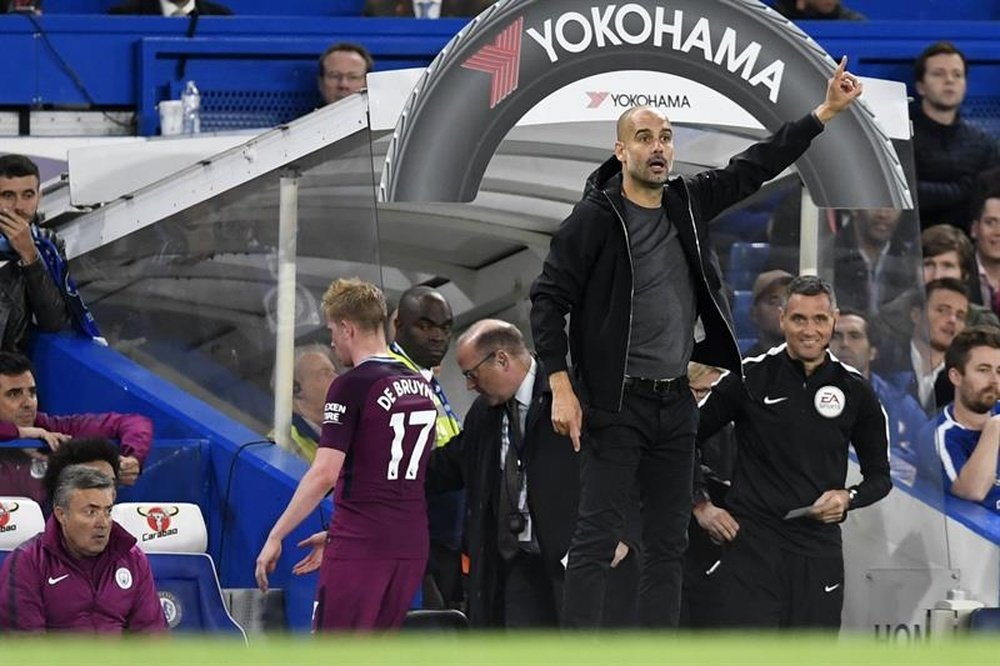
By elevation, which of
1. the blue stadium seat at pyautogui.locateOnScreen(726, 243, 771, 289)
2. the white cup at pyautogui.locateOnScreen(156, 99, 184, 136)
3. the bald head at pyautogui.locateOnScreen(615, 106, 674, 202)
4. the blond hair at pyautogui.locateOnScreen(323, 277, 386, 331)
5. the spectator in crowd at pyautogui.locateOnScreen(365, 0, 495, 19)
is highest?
the spectator in crowd at pyautogui.locateOnScreen(365, 0, 495, 19)

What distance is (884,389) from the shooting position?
8914 mm

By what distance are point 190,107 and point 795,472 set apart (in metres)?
4.09

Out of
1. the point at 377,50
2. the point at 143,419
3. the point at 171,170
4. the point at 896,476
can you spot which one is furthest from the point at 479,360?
the point at 377,50

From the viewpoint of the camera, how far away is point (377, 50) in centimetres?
1108

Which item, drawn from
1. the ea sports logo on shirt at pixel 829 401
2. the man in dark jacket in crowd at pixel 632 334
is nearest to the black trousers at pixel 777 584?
the ea sports logo on shirt at pixel 829 401

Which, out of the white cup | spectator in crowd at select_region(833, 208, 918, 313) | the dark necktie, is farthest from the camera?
the white cup

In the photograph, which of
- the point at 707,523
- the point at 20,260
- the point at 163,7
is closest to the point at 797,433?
the point at 707,523

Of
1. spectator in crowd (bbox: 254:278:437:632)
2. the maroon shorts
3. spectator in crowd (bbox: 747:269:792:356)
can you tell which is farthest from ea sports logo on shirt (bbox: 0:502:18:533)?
spectator in crowd (bbox: 747:269:792:356)

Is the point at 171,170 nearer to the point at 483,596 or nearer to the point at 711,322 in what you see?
the point at 483,596

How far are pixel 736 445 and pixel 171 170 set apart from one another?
3236mm

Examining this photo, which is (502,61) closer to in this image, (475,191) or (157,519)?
(475,191)

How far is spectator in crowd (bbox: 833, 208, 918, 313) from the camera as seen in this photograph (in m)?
9.13

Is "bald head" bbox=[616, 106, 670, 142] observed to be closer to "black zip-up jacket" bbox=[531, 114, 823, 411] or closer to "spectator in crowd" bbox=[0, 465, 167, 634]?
"black zip-up jacket" bbox=[531, 114, 823, 411]

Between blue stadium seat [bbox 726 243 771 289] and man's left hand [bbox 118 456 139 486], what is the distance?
8.81 feet
